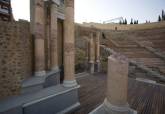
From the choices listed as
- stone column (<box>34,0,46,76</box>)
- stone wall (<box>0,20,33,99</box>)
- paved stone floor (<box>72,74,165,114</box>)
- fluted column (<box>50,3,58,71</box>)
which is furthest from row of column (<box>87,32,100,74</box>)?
stone wall (<box>0,20,33,99</box>)

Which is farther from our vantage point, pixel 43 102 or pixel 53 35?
pixel 53 35

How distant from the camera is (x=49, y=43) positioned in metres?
7.64

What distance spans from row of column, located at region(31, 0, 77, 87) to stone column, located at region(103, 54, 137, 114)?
2.04m

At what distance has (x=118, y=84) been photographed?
3676 millimetres

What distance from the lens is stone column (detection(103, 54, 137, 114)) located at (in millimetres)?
3635

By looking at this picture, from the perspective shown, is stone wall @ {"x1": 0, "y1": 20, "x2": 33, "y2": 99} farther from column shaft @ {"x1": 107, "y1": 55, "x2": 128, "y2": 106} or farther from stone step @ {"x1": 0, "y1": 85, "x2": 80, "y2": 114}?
column shaft @ {"x1": 107, "y1": 55, "x2": 128, "y2": 106}

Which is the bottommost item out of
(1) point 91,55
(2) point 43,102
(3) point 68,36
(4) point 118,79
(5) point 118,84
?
(2) point 43,102

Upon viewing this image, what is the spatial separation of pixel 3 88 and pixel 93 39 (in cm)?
1012

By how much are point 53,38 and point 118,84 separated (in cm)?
526

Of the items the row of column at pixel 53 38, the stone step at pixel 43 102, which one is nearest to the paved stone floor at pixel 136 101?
the stone step at pixel 43 102

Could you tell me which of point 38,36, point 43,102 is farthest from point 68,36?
point 43,102

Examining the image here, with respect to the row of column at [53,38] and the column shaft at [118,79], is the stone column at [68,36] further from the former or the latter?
the column shaft at [118,79]

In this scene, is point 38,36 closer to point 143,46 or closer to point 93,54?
point 93,54

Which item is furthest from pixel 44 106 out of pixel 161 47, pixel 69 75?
pixel 161 47
